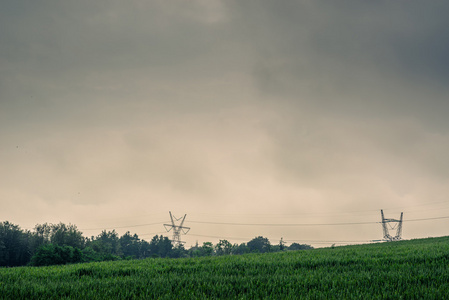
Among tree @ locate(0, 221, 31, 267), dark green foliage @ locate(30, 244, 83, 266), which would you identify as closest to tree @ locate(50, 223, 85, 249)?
tree @ locate(0, 221, 31, 267)

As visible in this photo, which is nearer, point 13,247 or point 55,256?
point 55,256

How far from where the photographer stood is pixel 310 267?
16.9 meters

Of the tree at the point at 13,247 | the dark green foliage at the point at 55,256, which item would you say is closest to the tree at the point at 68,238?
the tree at the point at 13,247

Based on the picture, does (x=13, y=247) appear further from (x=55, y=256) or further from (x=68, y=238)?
(x=55, y=256)

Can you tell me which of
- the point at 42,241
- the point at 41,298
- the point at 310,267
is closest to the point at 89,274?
the point at 41,298

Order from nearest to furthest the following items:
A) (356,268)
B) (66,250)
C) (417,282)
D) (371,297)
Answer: (371,297)
(417,282)
(356,268)
(66,250)

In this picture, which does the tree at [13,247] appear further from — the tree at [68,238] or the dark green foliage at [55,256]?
the dark green foliage at [55,256]

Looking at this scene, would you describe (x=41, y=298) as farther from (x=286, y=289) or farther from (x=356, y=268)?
(x=356, y=268)

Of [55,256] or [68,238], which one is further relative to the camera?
[68,238]

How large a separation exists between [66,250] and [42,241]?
2424 inches

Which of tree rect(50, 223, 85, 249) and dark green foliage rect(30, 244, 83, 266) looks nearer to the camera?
dark green foliage rect(30, 244, 83, 266)

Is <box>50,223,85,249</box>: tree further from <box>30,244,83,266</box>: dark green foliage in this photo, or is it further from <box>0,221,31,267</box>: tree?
<box>30,244,83,266</box>: dark green foliage

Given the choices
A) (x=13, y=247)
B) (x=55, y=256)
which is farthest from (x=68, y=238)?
(x=55, y=256)

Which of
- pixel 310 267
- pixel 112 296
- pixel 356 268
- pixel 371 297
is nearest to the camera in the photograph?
pixel 371 297
